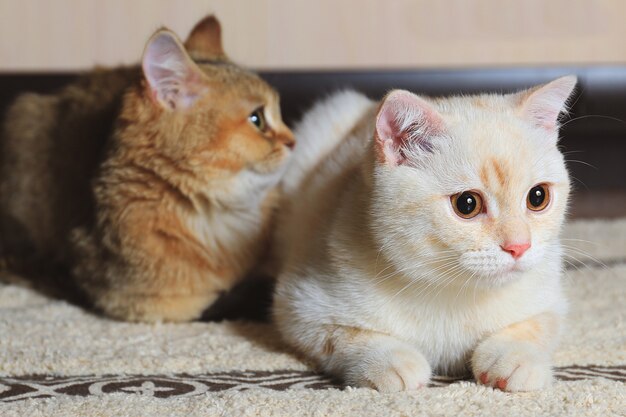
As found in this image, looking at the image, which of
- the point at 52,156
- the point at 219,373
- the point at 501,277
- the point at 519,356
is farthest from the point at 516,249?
the point at 52,156

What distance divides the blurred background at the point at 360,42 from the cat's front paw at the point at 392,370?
1407 millimetres

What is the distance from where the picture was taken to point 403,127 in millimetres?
1337

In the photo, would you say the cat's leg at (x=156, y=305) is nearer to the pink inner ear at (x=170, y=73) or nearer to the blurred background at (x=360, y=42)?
the pink inner ear at (x=170, y=73)

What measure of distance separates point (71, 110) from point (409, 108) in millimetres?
1117

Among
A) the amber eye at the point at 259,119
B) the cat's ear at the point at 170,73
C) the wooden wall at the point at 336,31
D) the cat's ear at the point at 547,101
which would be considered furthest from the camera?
the wooden wall at the point at 336,31

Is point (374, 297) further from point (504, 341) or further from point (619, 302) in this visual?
point (619, 302)

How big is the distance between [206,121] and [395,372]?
741mm

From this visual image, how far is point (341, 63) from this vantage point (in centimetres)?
265

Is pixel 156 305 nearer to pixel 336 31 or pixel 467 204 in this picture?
pixel 467 204

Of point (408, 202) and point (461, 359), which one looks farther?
point (461, 359)

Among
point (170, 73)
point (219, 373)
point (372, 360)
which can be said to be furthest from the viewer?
point (170, 73)

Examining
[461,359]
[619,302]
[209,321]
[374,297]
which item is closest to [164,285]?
[209,321]

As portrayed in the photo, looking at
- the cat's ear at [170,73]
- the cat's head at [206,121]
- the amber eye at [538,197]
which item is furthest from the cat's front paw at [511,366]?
the cat's ear at [170,73]

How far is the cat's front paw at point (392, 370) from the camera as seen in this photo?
4.33 feet
